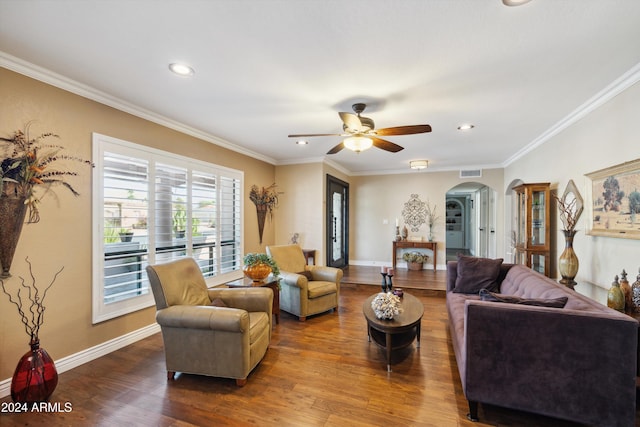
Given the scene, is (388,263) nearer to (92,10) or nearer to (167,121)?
(167,121)

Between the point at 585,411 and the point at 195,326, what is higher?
the point at 195,326

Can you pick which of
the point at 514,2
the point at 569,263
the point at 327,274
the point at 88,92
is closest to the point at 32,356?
the point at 88,92

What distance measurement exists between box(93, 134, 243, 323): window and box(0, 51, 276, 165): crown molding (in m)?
0.37

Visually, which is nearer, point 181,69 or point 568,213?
point 181,69

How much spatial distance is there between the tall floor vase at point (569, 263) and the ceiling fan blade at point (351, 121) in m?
2.57

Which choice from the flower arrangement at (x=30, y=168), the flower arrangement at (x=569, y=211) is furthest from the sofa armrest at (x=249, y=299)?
the flower arrangement at (x=569, y=211)

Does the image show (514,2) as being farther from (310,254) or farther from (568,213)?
(310,254)

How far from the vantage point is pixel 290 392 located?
86.8 inches

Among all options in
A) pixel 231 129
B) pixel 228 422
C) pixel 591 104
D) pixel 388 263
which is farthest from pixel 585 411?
pixel 388 263

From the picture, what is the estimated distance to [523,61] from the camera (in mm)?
2129

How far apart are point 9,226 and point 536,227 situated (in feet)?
18.9

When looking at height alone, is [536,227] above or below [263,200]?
below

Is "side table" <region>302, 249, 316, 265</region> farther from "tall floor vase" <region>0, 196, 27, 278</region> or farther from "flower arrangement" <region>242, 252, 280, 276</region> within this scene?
"tall floor vase" <region>0, 196, 27, 278</region>

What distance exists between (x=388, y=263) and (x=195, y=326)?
5.59 meters
